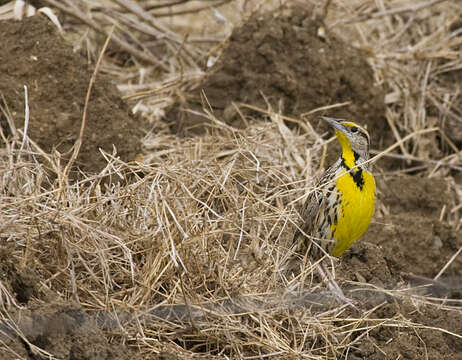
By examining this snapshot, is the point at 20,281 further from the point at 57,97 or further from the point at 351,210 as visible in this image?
the point at 57,97

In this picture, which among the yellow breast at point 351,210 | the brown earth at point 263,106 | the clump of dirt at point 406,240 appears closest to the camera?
the brown earth at point 263,106

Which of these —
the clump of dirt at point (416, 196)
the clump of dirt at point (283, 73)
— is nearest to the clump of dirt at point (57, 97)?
the clump of dirt at point (283, 73)

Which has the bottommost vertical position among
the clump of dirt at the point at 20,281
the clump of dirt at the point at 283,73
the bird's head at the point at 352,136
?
the clump of dirt at the point at 283,73

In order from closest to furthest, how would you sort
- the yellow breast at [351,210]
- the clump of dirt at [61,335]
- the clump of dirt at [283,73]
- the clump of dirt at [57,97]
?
the clump of dirt at [61,335] < the yellow breast at [351,210] < the clump of dirt at [57,97] < the clump of dirt at [283,73]

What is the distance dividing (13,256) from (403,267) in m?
2.94

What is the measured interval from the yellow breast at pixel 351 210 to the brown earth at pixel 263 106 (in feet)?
0.68

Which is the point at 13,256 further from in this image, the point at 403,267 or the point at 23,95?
the point at 403,267

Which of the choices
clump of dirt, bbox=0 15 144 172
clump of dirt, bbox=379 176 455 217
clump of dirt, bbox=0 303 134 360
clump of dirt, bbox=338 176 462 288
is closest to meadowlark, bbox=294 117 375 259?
clump of dirt, bbox=338 176 462 288

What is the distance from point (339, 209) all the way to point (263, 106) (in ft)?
7.03

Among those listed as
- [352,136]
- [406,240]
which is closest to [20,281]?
[352,136]

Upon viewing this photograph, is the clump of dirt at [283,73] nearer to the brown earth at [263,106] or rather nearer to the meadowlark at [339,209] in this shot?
the brown earth at [263,106]

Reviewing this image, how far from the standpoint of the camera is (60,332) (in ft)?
12.1

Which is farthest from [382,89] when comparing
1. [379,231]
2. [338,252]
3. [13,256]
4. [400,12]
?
[13,256]

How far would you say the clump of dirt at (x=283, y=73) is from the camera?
733 cm
